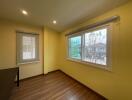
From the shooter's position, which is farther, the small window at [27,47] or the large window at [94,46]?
the small window at [27,47]

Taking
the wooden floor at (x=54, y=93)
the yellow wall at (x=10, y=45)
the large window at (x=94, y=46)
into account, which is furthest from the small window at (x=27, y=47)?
the large window at (x=94, y=46)

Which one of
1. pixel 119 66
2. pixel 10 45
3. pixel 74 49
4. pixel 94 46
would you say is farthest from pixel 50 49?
pixel 119 66

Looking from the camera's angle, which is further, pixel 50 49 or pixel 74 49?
pixel 50 49

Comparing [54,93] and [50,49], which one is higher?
[50,49]

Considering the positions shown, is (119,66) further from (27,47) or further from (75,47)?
(27,47)

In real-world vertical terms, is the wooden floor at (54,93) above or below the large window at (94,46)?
below

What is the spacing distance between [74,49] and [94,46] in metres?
1.11

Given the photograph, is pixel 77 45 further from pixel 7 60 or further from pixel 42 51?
pixel 7 60

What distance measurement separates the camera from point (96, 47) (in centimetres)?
234

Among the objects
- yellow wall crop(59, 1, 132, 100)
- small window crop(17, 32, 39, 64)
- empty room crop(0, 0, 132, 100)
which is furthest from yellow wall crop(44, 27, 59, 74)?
yellow wall crop(59, 1, 132, 100)

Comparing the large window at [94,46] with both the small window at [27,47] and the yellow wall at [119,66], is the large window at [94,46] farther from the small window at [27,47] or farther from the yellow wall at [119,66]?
the small window at [27,47]

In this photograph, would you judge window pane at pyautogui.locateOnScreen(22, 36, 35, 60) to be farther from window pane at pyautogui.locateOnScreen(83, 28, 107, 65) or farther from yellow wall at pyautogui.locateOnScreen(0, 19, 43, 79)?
window pane at pyautogui.locateOnScreen(83, 28, 107, 65)

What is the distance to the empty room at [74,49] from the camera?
1665 millimetres

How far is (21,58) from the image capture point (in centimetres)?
310
